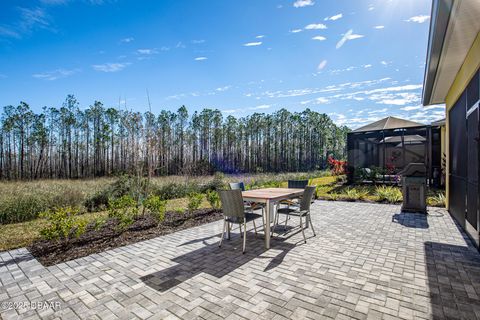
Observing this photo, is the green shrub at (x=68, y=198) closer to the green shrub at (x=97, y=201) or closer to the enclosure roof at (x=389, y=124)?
the green shrub at (x=97, y=201)

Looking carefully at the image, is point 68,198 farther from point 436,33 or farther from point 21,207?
point 436,33

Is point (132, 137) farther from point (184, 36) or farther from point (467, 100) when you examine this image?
point (467, 100)

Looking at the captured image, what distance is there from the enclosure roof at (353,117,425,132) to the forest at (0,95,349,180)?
6.79 metres

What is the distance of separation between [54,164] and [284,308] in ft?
92.7

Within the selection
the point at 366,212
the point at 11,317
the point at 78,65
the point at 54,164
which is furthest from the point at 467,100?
the point at 54,164

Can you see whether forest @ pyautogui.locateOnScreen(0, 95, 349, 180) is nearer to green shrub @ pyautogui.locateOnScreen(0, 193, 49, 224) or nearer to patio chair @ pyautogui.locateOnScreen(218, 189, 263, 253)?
green shrub @ pyautogui.locateOnScreen(0, 193, 49, 224)

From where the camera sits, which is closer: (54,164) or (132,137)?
(132,137)

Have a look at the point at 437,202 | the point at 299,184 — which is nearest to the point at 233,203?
the point at 299,184

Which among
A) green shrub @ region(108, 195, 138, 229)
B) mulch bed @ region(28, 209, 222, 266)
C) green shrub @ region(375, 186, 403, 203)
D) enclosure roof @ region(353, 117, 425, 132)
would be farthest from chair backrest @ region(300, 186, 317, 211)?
enclosure roof @ region(353, 117, 425, 132)

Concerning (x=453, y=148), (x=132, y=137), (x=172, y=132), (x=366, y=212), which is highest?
(x=172, y=132)

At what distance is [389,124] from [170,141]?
2180cm

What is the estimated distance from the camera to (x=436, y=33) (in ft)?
10.8

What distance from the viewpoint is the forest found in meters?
20.6

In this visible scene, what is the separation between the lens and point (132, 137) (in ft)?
22.6
